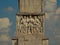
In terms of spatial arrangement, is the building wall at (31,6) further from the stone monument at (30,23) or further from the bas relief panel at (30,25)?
the bas relief panel at (30,25)

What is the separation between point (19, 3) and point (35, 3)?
3.19 ft

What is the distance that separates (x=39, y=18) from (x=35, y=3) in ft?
3.15

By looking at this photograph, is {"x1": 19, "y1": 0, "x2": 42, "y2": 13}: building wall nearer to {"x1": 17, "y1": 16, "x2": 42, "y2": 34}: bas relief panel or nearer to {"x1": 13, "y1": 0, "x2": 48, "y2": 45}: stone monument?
{"x1": 13, "y1": 0, "x2": 48, "y2": 45}: stone monument

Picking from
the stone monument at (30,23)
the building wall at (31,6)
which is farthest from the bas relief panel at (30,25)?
the building wall at (31,6)

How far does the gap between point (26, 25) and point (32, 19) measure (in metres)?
0.52

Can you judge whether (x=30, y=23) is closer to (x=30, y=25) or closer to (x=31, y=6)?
(x=30, y=25)

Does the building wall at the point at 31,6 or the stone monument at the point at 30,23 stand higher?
the building wall at the point at 31,6

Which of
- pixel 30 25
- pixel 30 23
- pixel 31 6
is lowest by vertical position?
pixel 30 25

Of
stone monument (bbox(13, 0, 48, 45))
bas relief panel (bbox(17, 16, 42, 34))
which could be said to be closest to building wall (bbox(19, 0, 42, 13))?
stone monument (bbox(13, 0, 48, 45))

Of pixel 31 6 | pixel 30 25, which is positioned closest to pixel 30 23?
pixel 30 25

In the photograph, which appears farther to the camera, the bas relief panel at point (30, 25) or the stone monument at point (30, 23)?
the bas relief panel at point (30, 25)

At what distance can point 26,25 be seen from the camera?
42.6m

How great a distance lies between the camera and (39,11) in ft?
140

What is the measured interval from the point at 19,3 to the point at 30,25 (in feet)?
5.03
